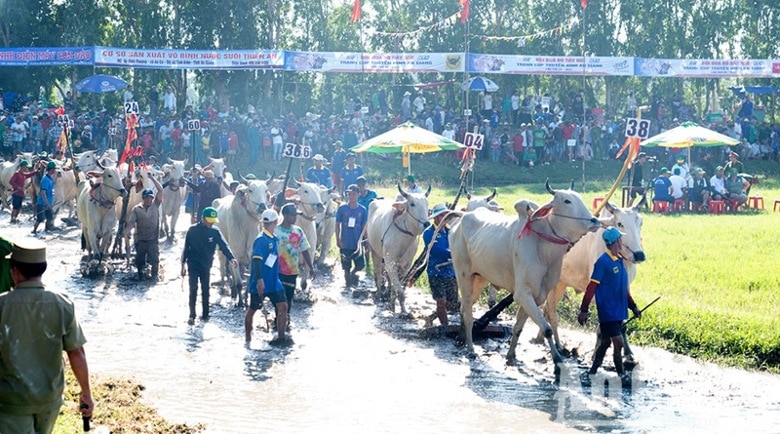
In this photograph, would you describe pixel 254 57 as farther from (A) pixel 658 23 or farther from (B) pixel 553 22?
(A) pixel 658 23

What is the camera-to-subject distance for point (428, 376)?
41.1 feet

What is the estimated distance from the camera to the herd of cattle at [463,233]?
12633 mm

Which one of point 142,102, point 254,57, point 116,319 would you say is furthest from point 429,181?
point 116,319

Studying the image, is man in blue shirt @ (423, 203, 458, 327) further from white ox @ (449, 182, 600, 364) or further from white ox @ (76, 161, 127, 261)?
white ox @ (76, 161, 127, 261)

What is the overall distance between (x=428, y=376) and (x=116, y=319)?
18.1 ft

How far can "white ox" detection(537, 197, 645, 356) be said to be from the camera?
511 inches

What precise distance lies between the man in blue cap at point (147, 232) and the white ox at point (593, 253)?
24.4 feet

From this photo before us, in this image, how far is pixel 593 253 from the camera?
1360 cm

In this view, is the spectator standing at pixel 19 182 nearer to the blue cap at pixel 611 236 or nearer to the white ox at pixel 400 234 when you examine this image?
the white ox at pixel 400 234

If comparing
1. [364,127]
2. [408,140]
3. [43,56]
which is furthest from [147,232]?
[43,56]

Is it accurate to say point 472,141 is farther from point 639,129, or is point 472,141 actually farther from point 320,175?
point 320,175

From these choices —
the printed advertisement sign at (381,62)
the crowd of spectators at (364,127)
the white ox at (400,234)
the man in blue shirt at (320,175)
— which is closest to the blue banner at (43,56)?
the crowd of spectators at (364,127)

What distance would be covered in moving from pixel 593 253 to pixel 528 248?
4.21ft

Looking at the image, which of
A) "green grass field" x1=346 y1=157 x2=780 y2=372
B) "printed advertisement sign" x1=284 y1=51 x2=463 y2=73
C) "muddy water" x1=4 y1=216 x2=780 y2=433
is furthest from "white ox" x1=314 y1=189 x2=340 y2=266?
"printed advertisement sign" x1=284 y1=51 x2=463 y2=73
